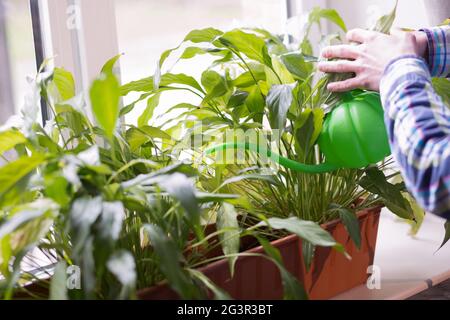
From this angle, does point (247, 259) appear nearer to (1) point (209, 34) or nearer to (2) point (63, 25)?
(1) point (209, 34)

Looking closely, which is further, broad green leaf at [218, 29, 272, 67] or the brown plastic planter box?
broad green leaf at [218, 29, 272, 67]

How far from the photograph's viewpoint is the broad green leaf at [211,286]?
25.2 inches

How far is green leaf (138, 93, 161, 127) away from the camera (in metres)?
0.92

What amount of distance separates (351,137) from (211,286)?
0.28 meters

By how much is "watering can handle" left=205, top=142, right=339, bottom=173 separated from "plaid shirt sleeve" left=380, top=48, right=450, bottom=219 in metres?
0.16

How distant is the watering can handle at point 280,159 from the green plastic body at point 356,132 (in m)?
0.02

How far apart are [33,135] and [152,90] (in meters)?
0.29

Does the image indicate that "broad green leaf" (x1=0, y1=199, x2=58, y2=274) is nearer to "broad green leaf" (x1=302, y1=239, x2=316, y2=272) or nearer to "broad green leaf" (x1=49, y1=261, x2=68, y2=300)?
"broad green leaf" (x1=49, y1=261, x2=68, y2=300)

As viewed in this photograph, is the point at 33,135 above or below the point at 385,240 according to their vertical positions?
above

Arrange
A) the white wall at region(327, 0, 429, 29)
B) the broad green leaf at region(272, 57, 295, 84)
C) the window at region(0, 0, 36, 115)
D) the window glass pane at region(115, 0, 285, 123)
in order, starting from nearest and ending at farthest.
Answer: the broad green leaf at region(272, 57, 295, 84) < the window at region(0, 0, 36, 115) < the window glass pane at region(115, 0, 285, 123) < the white wall at region(327, 0, 429, 29)

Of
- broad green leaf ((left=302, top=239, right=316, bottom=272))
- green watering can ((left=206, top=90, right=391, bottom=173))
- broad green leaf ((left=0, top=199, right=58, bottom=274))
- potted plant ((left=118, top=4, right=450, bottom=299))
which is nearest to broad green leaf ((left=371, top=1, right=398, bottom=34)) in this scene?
potted plant ((left=118, top=4, right=450, bottom=299))

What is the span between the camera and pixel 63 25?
105 centimetres

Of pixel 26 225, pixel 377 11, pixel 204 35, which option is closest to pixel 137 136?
pixel 204 35
